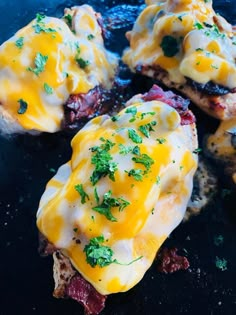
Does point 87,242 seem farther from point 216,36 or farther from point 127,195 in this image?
point 216,36

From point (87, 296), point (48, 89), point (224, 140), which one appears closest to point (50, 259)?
point (87, 296)

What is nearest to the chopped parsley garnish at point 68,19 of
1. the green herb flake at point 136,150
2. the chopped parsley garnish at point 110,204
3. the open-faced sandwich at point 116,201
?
the open-faced sandwich at point 116,201

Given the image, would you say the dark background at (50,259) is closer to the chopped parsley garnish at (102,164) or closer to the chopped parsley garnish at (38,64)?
the chopped parsley garnish at (38,64)

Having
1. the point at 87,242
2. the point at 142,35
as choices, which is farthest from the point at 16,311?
the point at 142,35

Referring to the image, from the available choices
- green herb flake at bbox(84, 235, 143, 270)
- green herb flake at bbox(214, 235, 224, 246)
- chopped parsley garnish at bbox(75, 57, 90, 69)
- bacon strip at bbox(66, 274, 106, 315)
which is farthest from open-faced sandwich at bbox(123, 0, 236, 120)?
bacon strip at bbox(66, 274, 106, 315)

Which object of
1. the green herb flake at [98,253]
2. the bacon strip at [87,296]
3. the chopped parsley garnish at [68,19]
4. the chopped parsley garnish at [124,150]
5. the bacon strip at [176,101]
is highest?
the chopped parsley garnish at [68,19]

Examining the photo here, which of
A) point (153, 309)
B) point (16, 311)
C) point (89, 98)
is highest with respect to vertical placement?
point (89, 98)

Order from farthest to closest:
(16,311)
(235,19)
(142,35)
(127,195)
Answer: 1. (235,19)
2. (142,35)
3. (16,311)
4. (127,195)
